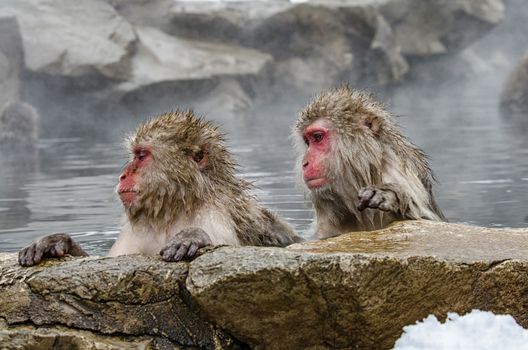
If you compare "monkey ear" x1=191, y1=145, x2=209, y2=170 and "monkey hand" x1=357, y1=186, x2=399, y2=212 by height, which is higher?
"monkey ear" x1=191, y1=145, x2=209, y2=170

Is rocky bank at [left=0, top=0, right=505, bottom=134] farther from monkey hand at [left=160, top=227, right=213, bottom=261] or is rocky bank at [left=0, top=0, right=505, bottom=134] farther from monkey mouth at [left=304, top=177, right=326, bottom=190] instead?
monkey hand at [left=160, top=227, right=213, bottom=261]

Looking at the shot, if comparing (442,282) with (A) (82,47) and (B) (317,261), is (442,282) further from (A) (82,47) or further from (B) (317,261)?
(A) (82,47)

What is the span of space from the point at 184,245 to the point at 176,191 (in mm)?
590

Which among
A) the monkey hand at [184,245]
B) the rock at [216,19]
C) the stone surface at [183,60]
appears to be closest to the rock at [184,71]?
the stone surface at [183,60]

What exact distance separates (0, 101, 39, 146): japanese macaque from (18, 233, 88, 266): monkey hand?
36.1 ft

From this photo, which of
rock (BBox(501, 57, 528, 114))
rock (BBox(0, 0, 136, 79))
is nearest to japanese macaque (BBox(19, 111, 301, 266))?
rock (BBox(501, 57, 528, 114))

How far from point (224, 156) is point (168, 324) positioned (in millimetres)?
1071

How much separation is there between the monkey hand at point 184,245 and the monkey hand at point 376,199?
0.76 meters

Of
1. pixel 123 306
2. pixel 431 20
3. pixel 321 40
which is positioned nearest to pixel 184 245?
pixel 123 306

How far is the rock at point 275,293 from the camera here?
10.2ft

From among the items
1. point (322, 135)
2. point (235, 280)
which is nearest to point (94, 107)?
point (322, 135)

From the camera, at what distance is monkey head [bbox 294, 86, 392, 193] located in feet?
14.2

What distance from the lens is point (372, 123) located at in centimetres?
450

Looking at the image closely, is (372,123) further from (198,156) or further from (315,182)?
(198,156)
